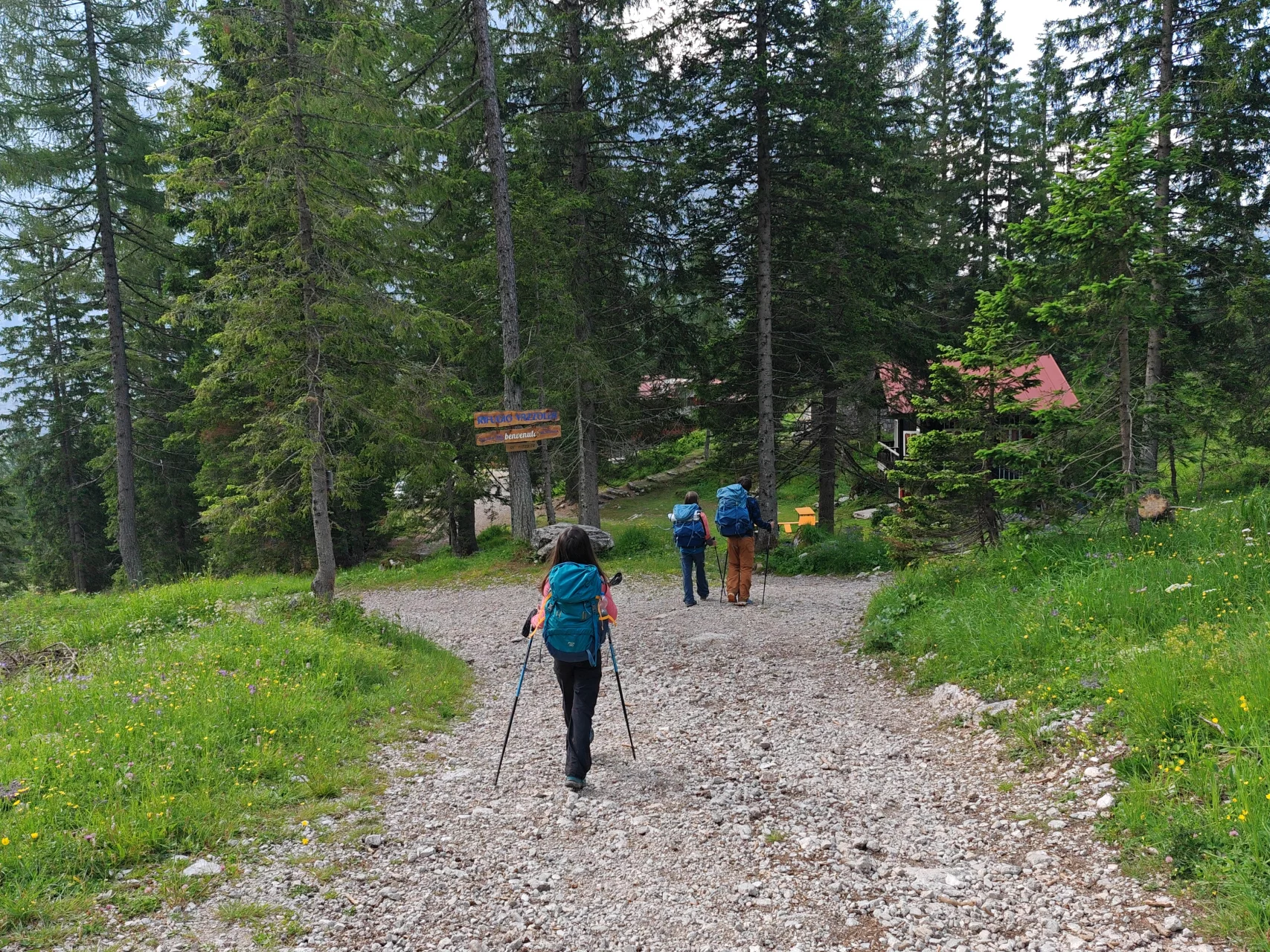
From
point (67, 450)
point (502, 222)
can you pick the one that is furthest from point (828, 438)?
point (67, 450)

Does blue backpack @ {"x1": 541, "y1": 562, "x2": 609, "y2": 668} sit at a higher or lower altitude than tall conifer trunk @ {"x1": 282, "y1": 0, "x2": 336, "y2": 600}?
lower

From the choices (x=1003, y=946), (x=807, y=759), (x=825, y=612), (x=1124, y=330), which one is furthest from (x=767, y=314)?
(x=1003, y=946)

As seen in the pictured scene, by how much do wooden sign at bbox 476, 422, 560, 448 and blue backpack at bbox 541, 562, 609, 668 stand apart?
10.8 meters

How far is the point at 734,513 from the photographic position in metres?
11.5

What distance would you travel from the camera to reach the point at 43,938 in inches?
139

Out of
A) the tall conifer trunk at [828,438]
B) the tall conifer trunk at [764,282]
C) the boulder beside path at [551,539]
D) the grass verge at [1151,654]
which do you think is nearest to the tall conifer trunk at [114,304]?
the boulder beside path at [551,539]

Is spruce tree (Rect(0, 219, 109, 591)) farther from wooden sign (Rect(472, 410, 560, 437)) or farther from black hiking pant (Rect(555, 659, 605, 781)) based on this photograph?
black hiking pant (Rect(555, 659, 605, 781))

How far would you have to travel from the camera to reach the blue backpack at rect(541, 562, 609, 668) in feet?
18.4

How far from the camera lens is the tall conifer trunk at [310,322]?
9.71 metres

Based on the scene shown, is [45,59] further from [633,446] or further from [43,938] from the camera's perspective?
[43,938]

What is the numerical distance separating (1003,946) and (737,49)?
17.0 metres

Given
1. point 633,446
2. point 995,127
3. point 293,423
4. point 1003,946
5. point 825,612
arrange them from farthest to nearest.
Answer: point 995,127 < point 633,446 < point 825,612 < point 293,423 < point 1003,946

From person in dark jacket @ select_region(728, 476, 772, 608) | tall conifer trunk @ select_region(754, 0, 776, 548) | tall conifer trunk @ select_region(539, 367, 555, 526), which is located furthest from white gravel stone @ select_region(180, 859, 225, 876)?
tall conifer trunk @ select_region(539, 367, 555, 526)

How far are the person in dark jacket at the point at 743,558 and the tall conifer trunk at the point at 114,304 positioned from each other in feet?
49.4
